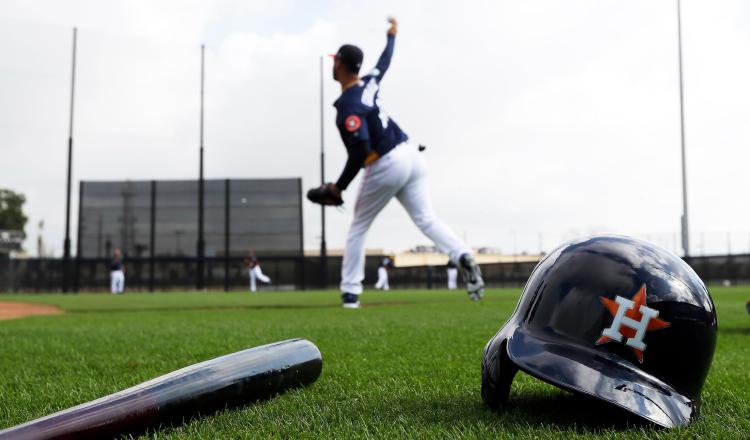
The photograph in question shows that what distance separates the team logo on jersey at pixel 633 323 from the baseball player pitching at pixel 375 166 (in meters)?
5.29

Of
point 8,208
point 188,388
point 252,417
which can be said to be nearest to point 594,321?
point 252,417

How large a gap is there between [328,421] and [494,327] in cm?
336

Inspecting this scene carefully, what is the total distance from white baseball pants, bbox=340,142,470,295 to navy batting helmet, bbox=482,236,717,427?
5386 mm

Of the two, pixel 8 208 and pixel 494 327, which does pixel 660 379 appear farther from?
pixel 8 208

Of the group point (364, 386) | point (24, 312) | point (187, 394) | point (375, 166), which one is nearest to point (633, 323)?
point (364, 386)

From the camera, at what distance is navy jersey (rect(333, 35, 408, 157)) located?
6941 mm

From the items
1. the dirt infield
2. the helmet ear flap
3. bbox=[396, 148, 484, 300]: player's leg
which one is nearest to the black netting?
the dirt infield

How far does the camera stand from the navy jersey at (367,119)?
6.94 m

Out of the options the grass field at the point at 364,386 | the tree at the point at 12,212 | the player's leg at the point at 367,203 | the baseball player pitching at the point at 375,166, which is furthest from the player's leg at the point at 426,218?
the tree at the point at 12,212

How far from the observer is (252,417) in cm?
198

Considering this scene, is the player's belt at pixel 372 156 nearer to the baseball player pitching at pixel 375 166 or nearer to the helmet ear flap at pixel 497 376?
the baseball player pitching at pixel 375 166

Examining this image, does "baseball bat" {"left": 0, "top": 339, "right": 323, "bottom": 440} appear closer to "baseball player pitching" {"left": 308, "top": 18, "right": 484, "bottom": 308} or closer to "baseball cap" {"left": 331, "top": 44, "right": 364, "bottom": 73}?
"baseball player pitching" {"left": 308, "top": 18, "right": 484, "bottom": 308}

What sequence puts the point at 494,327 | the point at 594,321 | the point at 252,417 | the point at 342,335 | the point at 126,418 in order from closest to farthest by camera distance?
the point at 126,418 → the point at 594,321 → the point at 252,417 → the point at 342,335 → the point at 494,327

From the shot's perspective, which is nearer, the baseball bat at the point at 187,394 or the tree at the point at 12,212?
the baseball bat at the point at 187,394
